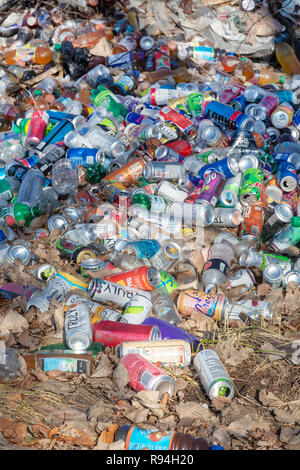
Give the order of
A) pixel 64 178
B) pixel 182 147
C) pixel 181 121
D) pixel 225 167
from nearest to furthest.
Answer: pixel 225 167 → pixel 64 178 → pixel 182 147 → pixel 181 121

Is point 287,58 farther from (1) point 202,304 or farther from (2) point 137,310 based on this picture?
(2) point 137,310

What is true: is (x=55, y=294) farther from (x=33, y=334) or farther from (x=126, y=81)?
(x=126, y=81)

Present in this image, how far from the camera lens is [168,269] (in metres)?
3.25

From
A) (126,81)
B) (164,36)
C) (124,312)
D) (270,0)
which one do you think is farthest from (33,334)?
(270,0)

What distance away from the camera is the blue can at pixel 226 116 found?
450 centimetres

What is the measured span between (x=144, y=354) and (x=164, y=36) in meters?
5.11

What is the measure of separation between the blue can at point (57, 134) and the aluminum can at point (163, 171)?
113 cm

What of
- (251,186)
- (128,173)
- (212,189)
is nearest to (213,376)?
(212,189)

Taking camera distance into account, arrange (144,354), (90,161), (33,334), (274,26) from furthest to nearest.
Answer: (274,26) → (90,161) → (33,334) → (144,354)

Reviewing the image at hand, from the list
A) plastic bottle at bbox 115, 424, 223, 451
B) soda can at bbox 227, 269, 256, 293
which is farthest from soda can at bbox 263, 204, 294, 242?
plastic bottle at bbox 115, 424, 223, 451

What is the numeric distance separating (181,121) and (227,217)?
1457 millimetres

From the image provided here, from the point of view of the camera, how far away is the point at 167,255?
3.20 m

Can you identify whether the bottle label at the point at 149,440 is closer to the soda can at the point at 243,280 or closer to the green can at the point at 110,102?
the soda can at the point at 243,280

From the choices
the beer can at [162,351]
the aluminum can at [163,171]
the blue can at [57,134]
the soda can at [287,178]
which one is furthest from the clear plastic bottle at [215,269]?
the blue can at [57,134]
